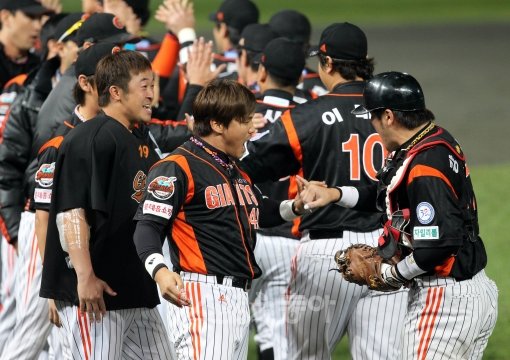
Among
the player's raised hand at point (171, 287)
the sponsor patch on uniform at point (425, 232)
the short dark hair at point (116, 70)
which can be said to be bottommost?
the player's raised hand at point (171, 287)

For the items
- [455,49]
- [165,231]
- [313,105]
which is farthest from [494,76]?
[165,231]

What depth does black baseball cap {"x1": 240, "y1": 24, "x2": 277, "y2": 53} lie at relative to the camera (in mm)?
7945

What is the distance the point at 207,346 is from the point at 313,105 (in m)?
1.66

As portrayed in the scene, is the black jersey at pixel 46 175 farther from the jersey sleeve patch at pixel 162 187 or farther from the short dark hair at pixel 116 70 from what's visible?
the jersey sleeve patch at pixel 162 187

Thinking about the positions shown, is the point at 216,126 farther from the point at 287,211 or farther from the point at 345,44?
the point at 345,44

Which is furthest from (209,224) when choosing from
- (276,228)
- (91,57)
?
(276,228)

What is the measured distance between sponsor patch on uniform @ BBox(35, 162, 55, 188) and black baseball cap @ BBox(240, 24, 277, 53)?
289 cm

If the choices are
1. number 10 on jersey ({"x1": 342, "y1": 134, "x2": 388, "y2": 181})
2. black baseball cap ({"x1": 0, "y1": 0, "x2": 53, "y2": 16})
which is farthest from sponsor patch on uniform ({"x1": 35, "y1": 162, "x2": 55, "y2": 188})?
black baseball cap ({"x1": 0, "y1": 0, "x2": 53, "y2": 16})

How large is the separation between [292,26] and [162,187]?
193 inches

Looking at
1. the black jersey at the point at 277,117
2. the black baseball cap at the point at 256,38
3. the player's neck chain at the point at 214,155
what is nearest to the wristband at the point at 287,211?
the player's neck chain at the point at 214,155

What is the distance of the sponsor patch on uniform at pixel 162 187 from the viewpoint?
4785 mm

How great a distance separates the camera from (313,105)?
19.2 feet

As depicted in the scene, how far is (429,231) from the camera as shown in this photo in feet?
15.4

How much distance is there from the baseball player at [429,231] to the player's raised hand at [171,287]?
1.06 meters
